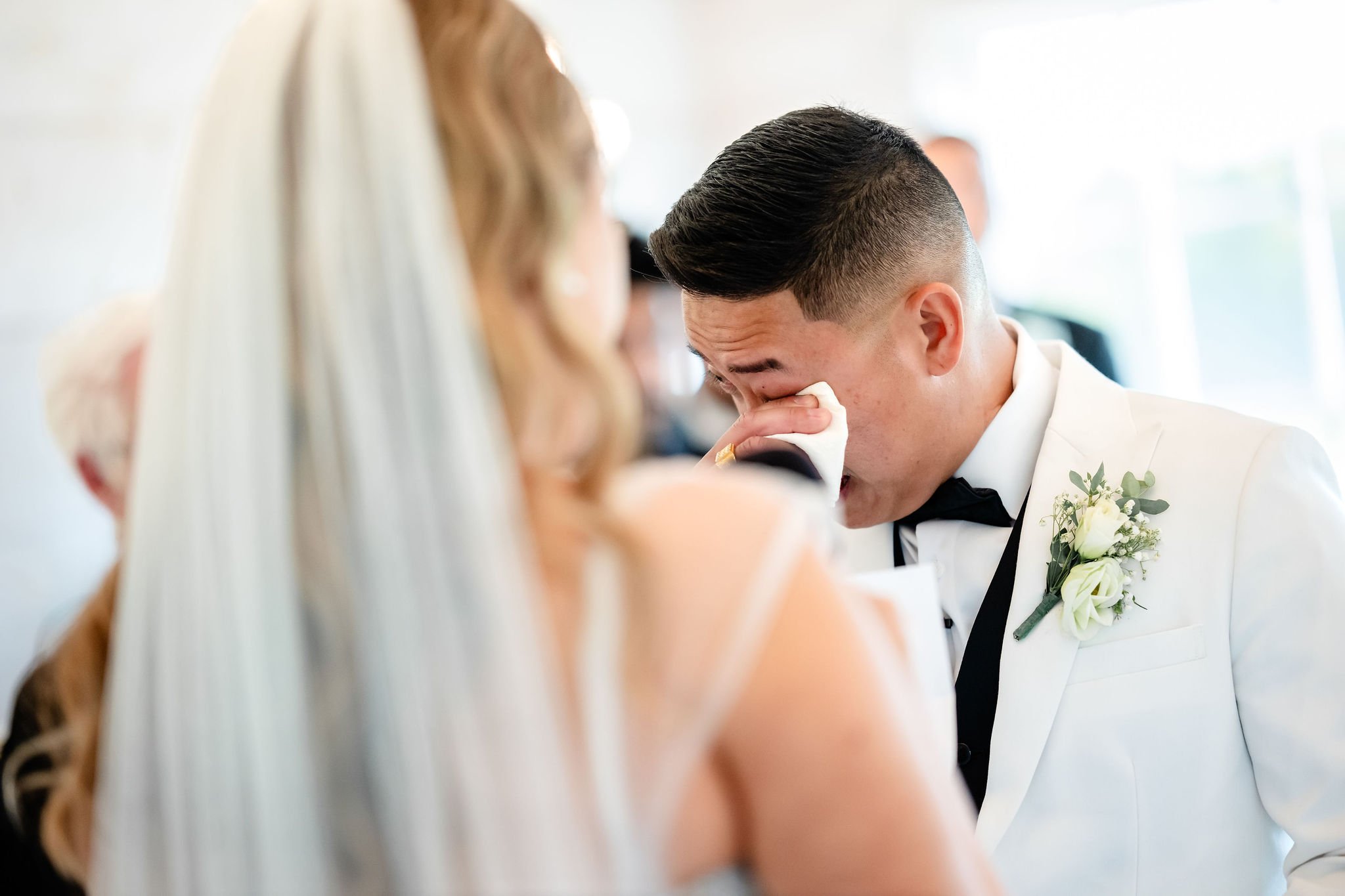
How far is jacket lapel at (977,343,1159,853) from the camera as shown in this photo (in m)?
1.71

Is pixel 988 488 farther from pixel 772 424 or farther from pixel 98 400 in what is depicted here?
pixel 98 400

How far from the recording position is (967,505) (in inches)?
75.7

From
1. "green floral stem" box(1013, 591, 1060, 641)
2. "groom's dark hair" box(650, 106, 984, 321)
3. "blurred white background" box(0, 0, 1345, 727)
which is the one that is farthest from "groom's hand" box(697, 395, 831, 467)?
"blurred white background" box(0, 0, 1345, 727)

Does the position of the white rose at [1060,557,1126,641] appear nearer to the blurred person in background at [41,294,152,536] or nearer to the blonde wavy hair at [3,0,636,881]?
the blonde wavy hair at [3,0,636,881]

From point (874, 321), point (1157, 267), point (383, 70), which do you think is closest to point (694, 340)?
point (874, 321)

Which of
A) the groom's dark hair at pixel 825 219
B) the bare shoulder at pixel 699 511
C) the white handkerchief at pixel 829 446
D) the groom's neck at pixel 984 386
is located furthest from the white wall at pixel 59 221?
the bare shoulder at pixel 699 511

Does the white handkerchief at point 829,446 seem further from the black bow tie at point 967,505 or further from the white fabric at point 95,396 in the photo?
the white fabric at point 95,396

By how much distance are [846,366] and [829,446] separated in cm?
30

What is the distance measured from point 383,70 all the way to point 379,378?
249mm

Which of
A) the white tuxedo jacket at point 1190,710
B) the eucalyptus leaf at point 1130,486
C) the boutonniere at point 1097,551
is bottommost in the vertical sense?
the white tuxedo jacket at point 1190,710

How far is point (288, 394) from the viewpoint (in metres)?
0.91

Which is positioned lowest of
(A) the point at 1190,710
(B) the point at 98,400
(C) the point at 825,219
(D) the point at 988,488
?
(A) the point at 1190,710

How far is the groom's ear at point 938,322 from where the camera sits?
1.93 m

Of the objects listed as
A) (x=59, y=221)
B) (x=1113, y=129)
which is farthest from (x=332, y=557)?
(x=1113, y=129)
